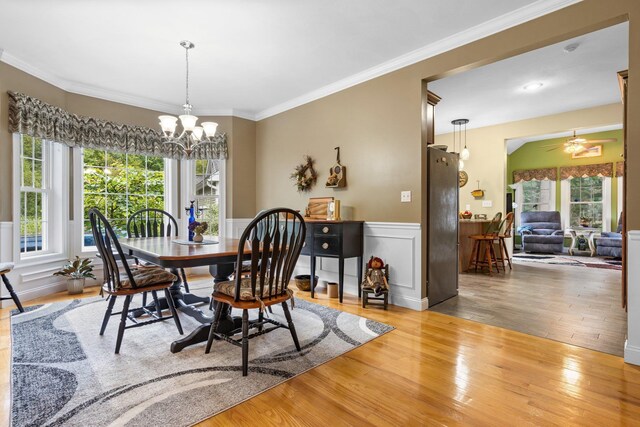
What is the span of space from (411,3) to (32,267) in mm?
4722

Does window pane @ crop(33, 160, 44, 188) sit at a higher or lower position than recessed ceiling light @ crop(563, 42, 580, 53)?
lower

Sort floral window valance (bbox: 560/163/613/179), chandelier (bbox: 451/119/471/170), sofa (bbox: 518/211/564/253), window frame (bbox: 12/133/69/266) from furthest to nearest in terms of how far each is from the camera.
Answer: sofa (bbox: 518/211/564/253), floral window valance (bbox: 560/163/613/179), chandelier (bbox: 451/119/471/170), window frame (bbox: 12/133/69/266)

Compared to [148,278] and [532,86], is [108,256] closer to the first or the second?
[148,278]

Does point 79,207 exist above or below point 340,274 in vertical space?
above

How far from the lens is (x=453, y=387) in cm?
184

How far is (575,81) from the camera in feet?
13.4

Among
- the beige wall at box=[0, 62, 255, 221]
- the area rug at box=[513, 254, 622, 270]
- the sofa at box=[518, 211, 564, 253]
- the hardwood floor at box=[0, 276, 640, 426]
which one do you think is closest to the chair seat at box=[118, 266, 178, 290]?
the hardwood floor at box=[0, 276, 640, 426]

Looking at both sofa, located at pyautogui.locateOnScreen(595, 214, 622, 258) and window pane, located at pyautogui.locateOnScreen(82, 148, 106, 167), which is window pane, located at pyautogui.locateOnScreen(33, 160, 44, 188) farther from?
sofa, located at pyautogui.locateOnScreen(595, 214, 622, 258)

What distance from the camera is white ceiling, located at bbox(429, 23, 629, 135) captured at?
3.29 metres

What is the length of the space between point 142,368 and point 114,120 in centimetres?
374

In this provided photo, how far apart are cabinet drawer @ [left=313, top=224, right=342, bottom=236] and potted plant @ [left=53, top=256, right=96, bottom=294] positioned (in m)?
2.81

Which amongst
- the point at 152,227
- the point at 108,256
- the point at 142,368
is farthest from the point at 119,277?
the point at 152,227

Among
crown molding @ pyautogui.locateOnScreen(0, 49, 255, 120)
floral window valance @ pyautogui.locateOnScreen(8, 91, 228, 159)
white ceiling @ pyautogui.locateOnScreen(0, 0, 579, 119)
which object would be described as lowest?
floral window valance @ pyautogui.locateOnScreen(8, 91, 228, 159)

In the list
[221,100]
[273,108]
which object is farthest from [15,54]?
[273,108]
